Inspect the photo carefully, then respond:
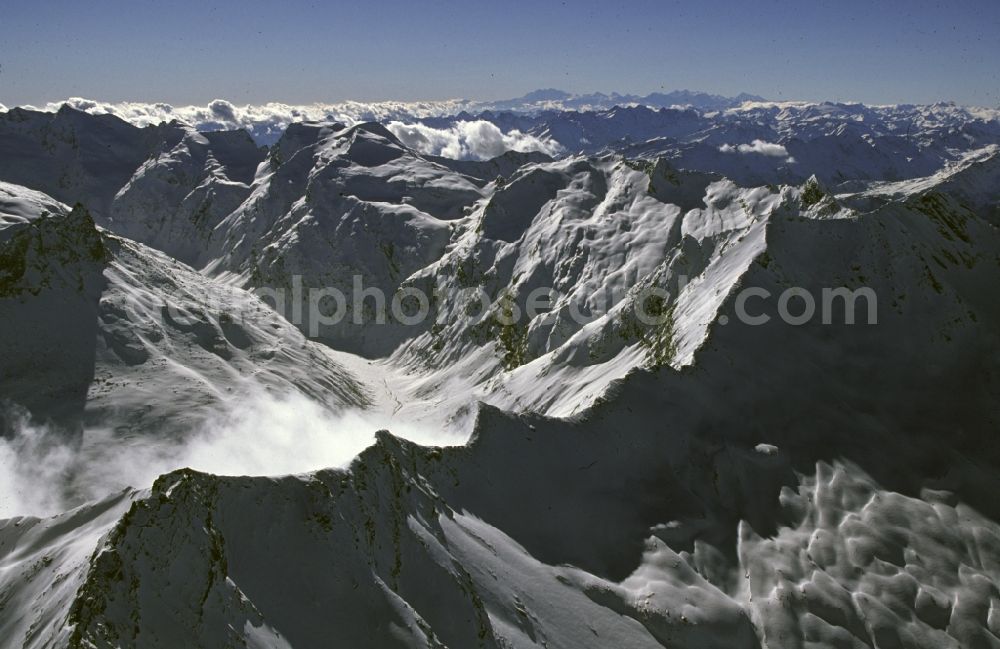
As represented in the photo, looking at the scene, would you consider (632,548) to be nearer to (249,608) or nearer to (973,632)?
(973,632)

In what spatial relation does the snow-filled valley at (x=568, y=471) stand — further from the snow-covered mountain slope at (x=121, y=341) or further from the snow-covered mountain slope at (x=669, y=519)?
the snow-covered mountain slope at (x=121, y=341)

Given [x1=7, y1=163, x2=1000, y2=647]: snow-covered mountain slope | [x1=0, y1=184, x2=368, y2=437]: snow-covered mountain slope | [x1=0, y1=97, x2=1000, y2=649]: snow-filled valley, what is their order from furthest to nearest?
[x1=0, y1=184, x2=368, y2=437]: snow-covered mountain slope → [x1=0, y1=97, x2=1000, y2=649]: snow-filled valley → [x1=7, y1=163, x2=1000, y2=647]: snow-covered mountain slope

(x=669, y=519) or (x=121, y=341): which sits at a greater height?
(x=669, y=519)

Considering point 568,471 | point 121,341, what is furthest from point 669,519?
point 121,341

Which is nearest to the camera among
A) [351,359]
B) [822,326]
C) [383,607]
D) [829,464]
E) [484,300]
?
[383,607]

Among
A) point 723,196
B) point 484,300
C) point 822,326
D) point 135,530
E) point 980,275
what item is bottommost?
point 484,300

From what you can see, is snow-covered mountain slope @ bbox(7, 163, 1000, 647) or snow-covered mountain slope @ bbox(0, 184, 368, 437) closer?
snow-covered mountain slope @ bbox(7, 163, 1000, 647)

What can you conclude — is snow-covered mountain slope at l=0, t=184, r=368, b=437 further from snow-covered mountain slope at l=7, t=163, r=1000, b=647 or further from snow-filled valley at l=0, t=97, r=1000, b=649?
snow-covered mountain slope at l=7, t=163, r=1000, b=647

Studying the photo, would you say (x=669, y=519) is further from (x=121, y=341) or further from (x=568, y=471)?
(x=121, y=341)

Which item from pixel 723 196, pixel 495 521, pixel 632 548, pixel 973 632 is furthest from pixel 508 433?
pixel 723 196

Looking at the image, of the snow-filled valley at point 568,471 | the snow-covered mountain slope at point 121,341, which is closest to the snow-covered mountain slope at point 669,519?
the snow-filled valley at point 568,471

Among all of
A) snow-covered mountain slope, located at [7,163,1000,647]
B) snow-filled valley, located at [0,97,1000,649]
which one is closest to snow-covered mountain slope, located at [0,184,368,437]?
snow-filled valley, located at [0,97,1000,649]
